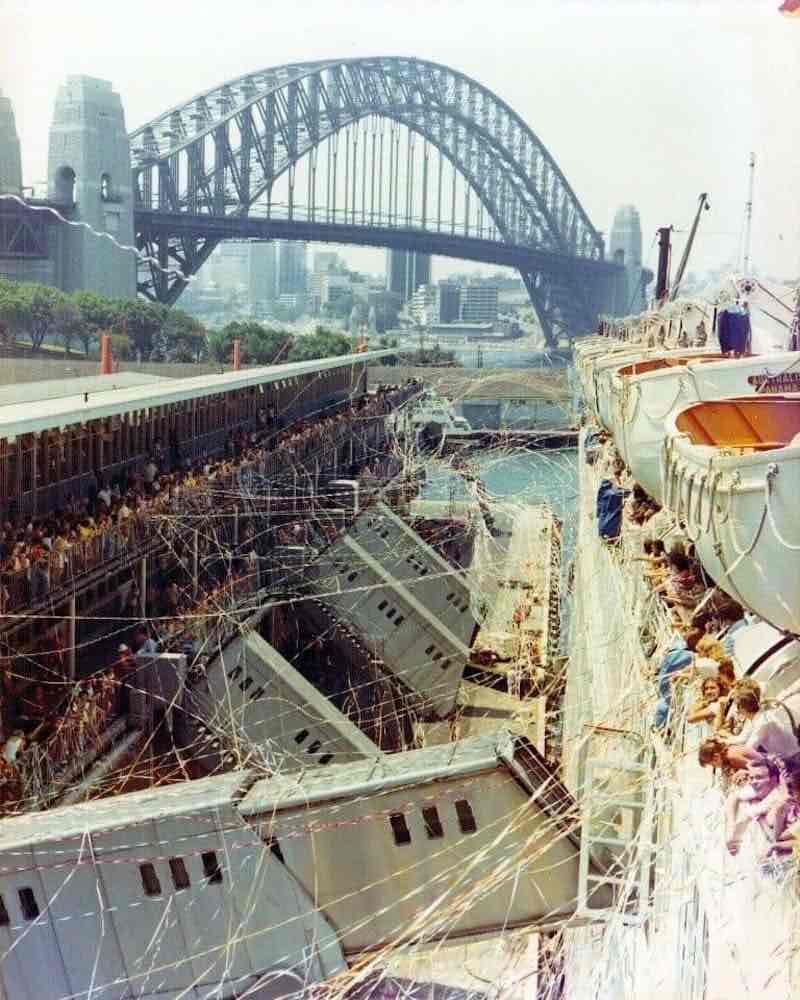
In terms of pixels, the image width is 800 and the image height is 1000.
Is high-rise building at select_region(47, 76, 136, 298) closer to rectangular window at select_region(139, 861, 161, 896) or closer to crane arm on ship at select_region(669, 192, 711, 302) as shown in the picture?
crane arm on ship at select_region(669, 192, 711, 302)

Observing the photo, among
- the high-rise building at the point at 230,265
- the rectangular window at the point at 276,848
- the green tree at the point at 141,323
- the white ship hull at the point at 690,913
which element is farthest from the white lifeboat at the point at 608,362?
the high-rise building at the point at 230,265

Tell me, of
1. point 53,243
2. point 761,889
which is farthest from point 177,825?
point 53,243

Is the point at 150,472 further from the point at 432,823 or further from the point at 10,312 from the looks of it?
the point at 432,823

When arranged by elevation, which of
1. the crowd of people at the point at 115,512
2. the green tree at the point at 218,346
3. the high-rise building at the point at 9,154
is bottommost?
the crowd of people at the point at 115,512

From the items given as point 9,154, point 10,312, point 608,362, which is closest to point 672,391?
point 608,362

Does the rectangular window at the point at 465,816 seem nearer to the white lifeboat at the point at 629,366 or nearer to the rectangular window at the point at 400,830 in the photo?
the rectangular window at the point at 400,830

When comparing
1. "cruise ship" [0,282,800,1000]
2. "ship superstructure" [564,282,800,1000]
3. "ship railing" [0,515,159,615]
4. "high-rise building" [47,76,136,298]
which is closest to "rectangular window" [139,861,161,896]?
"cruise ship" [0,282,800,1000]
